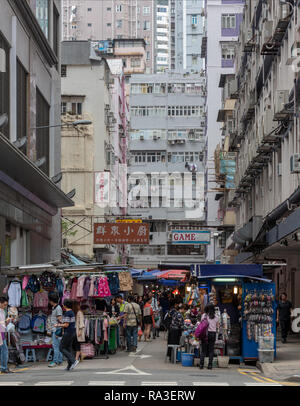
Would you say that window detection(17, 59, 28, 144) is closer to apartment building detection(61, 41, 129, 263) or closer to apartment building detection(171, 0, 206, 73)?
apartment building detection(61, 41, 129, 263)

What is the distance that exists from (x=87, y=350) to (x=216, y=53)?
199 feet

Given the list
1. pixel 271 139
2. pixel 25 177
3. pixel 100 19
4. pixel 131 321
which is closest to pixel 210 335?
pixel 131 321

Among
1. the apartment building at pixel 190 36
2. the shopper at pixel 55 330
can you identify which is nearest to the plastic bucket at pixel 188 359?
the shopper at pixel 55 330

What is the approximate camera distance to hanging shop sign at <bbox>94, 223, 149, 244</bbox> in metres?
→ 43.5

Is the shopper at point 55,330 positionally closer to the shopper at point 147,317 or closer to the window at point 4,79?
the window at point 4,79

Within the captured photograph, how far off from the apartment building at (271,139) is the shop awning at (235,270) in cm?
201

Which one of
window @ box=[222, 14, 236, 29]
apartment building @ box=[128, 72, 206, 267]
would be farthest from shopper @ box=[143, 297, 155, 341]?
apartment building @ box=[128, 72, 206, 267]

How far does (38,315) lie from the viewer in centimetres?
2334

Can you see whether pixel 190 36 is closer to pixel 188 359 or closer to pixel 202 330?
pixel 188 359

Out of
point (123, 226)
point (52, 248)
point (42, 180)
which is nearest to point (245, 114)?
point (123, 226)

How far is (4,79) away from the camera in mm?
27156

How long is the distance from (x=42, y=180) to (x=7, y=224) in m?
1.90

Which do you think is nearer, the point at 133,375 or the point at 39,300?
the point at 133,375

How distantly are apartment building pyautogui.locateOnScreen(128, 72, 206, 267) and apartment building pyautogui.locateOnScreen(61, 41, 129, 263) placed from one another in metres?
24.4
